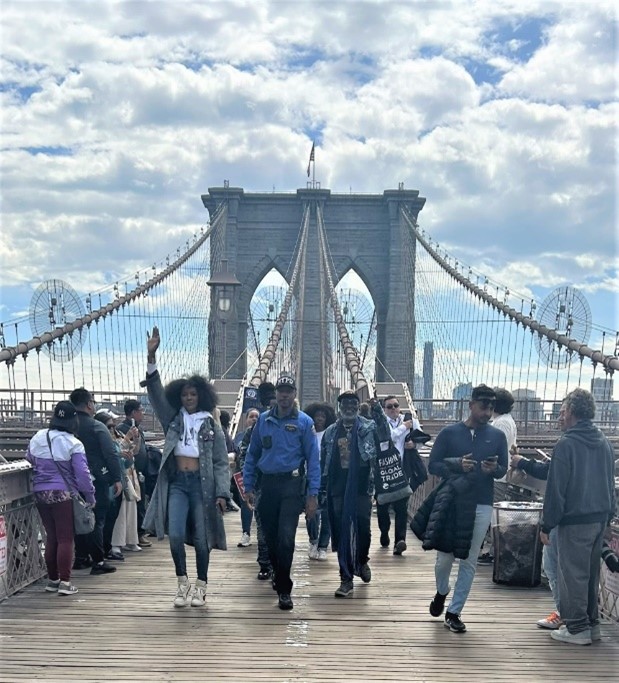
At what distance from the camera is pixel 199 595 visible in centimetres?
559

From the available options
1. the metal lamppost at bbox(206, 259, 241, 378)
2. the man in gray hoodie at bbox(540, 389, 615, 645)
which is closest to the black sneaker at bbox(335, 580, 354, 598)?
the man in gray hoodie at bbox(540, 389, 615, 645)

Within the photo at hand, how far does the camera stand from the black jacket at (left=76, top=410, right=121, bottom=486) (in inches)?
253

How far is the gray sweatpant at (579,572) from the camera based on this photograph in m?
4.78

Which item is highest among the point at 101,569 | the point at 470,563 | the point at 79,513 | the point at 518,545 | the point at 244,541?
the point at 79,513

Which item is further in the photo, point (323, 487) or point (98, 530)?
point (98, 530)

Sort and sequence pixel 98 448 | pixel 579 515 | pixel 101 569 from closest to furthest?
1. pixel 579 515
2. pixel 98 448
3. pixel 101 569

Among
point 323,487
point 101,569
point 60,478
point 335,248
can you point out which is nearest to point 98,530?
point 101,569

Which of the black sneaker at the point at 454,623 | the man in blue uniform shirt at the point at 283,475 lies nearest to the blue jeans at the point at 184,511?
the man in blue uniform shirt at the point at 283,475

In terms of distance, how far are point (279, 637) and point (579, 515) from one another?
1773 mm

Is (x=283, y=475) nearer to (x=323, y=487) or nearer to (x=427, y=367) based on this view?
(x=323, y=487)

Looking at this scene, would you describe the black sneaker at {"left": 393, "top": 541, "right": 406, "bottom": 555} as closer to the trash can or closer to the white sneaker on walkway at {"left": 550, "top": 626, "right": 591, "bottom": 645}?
the trash can

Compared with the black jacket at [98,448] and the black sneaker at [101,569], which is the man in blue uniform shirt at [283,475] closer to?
the black jacket at [98,448]

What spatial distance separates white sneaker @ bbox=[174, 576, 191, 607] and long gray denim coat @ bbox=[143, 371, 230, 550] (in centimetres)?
25

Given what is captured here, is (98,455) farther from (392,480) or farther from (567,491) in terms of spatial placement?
(567,491)
